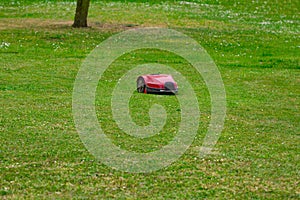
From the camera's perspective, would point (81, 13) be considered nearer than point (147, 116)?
No

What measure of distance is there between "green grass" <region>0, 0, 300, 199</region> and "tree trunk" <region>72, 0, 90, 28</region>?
1.41ft

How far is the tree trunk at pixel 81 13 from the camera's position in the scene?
23.8m

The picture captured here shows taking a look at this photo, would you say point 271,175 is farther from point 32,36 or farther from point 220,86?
point 32,36

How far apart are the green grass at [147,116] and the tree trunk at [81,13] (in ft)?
1.41

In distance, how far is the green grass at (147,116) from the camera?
7.52 metres

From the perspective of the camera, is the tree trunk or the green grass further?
the tree trunk

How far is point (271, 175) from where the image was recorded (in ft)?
26.3

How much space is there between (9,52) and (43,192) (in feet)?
40.9

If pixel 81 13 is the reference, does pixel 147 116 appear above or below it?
above

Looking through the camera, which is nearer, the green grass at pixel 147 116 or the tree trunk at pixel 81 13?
the green grass at pixel 147 116

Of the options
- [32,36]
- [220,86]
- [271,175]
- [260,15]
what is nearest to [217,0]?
[260,15]

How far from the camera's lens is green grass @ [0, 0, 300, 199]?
24.7 ft

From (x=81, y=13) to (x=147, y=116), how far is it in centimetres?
1348

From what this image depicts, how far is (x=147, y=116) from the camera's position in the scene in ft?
37.1
